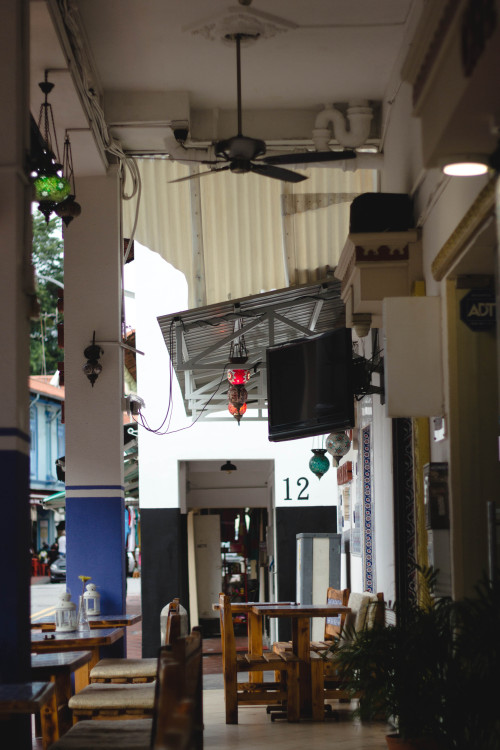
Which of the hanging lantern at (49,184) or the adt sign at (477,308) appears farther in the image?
the hanging lantern at (49,184)

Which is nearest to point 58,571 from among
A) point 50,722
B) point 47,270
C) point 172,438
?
Answer: point 47,270

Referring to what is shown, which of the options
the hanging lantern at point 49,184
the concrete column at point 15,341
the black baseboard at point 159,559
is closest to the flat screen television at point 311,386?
the hanging lantern at point 49,184

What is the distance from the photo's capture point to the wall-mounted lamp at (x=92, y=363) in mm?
8938

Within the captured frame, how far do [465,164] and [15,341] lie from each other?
2349 millimetres

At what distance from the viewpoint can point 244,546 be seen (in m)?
23.5

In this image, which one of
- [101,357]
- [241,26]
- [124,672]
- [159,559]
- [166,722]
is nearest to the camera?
[166,722]

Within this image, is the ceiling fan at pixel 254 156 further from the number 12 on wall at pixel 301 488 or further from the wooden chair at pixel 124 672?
the number 12 on wall at pixel 301 488

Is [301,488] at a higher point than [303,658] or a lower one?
higher

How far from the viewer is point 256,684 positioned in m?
8.34

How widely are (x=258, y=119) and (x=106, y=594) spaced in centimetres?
436

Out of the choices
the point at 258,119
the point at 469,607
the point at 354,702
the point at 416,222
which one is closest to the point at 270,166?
the point at 416,222

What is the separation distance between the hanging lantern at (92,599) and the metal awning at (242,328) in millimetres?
3202

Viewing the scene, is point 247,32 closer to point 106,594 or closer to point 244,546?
point 106,594

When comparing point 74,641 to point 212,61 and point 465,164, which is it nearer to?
point 465,164
